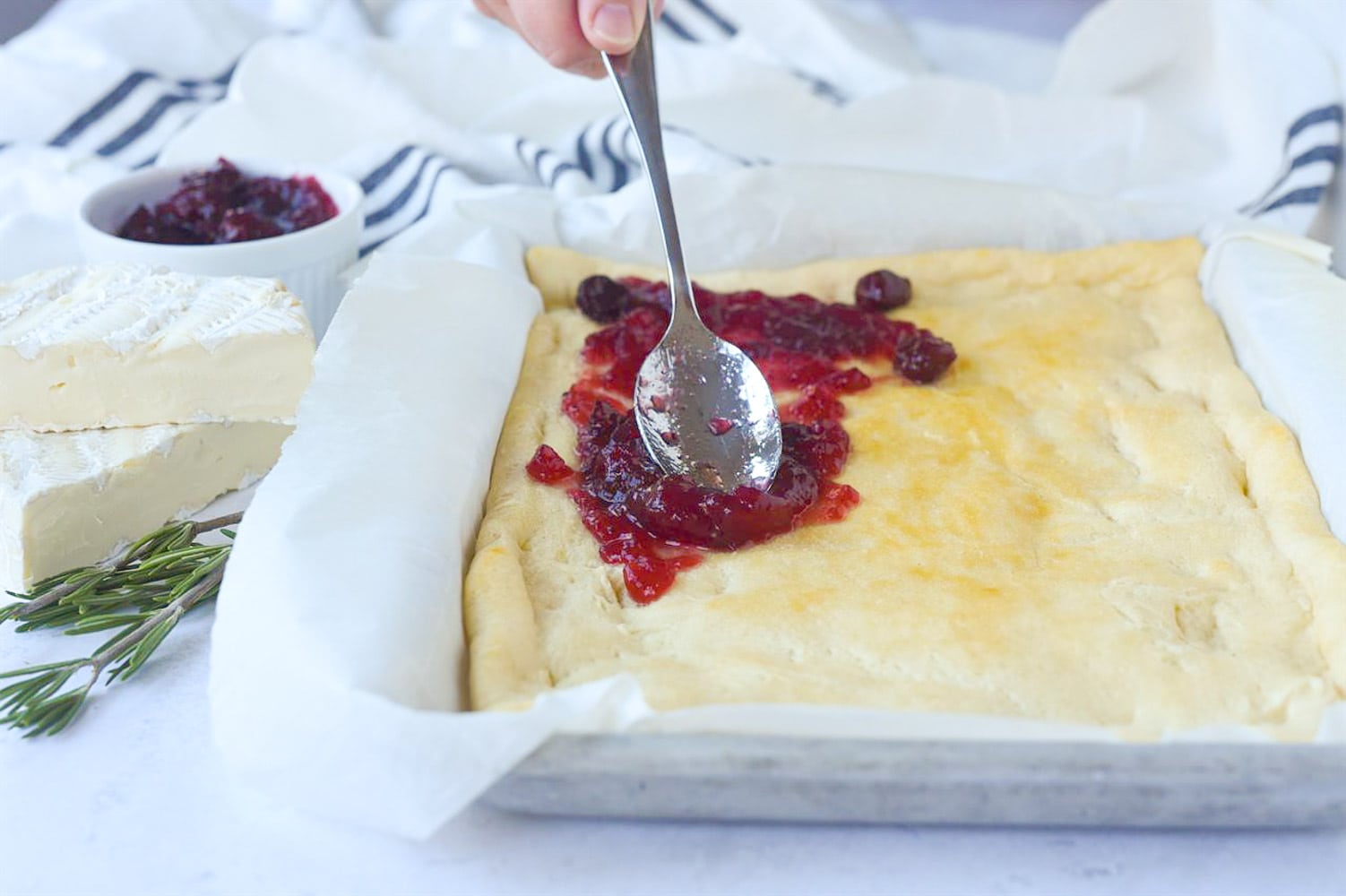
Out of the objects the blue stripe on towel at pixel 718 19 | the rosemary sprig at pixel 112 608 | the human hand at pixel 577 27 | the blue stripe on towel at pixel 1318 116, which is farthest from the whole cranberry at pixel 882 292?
the blue stripe on towel at pixel 718 19

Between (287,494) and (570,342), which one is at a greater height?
(287,494)

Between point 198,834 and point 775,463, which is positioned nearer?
point 198,834

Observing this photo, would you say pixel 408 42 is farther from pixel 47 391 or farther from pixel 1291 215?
pixel 1291 215

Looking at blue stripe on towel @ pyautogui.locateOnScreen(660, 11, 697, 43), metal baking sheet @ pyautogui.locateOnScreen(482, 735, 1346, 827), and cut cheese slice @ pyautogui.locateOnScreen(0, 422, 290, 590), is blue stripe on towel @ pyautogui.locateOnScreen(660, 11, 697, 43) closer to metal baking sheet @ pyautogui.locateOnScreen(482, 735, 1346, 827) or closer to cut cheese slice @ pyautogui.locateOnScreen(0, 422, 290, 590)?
cut cheese slice @ pyautogui.locateOnScreen(0, 422, 290, 590)

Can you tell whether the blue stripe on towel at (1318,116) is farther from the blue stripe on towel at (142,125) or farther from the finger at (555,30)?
the blue stripe on towel at (142,125)

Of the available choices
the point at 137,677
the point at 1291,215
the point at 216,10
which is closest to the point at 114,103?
the point at 216,10

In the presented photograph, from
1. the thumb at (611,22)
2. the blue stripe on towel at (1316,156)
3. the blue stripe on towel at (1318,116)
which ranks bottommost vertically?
the blue stripe on towel at (1316,156)
